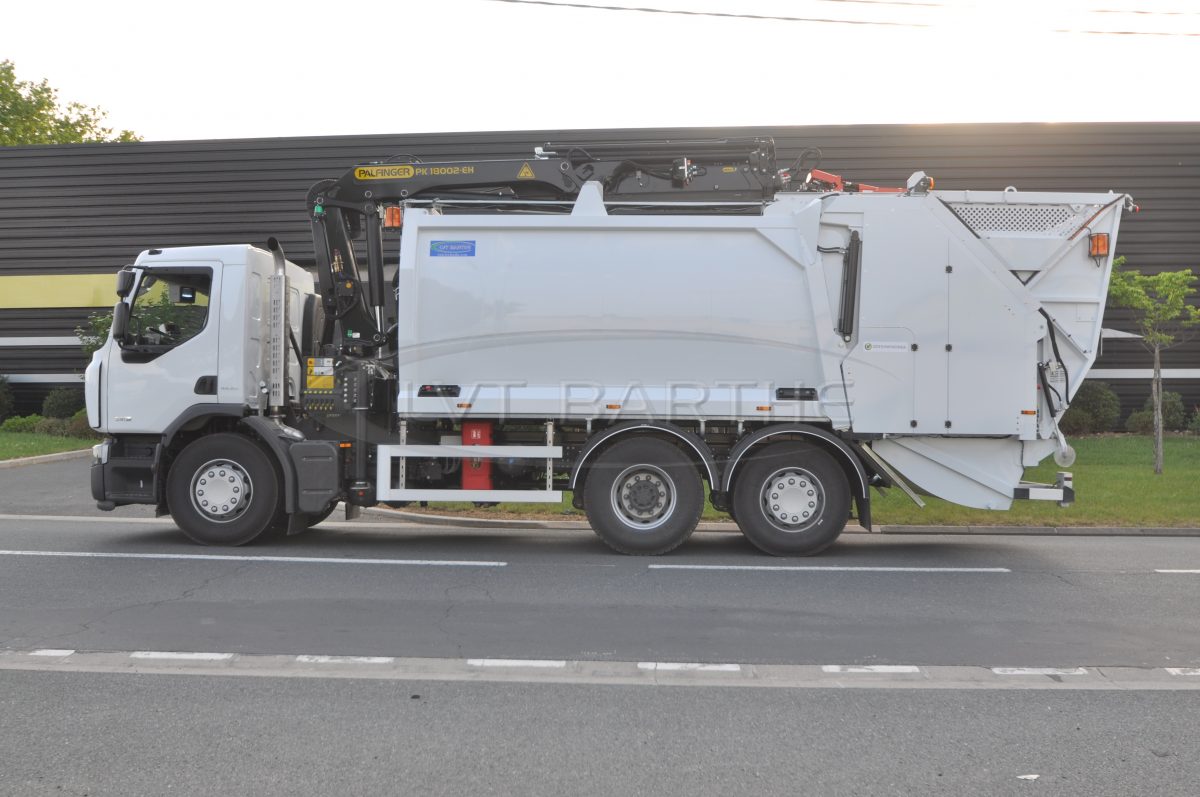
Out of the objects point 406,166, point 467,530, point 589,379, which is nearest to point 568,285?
point 589,379

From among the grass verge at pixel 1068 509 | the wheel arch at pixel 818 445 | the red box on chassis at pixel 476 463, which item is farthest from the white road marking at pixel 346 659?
the grass verge at pixel 1068 509

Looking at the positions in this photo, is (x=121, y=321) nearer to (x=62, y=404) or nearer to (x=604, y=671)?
(x=604, y=671)

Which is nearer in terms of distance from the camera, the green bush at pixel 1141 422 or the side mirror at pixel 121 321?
the side mirror at pixel 121 321

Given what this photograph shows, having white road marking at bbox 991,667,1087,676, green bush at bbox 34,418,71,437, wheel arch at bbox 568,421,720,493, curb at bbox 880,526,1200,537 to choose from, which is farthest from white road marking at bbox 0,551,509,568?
green bush at bbox 34,418,71,437

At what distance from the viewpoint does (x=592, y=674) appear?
534 cm

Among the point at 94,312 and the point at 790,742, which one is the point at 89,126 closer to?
the point at 94,312

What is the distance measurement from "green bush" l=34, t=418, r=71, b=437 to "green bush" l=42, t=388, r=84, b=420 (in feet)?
0.84

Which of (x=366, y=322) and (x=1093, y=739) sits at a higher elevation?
(x=366, y=322)

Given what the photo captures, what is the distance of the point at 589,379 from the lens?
936cm

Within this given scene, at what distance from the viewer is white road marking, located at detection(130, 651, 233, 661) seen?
18.2 ft

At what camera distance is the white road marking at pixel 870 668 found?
17.8ft

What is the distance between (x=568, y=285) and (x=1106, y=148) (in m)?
15.8

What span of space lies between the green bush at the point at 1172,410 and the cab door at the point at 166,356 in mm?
17695

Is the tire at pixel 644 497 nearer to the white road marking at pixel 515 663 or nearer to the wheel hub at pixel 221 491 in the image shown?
the wheel hub at pixel 221 491
